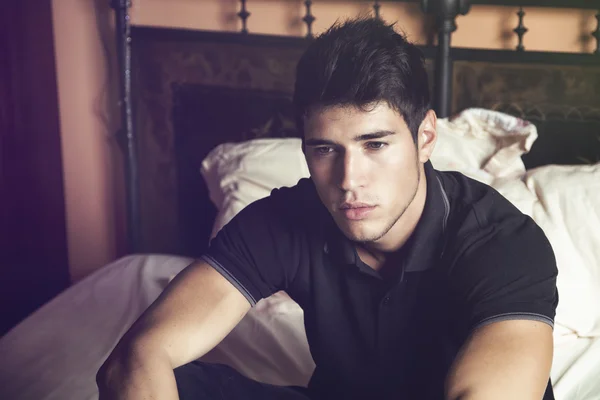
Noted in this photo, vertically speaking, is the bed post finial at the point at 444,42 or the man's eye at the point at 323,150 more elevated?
the bed post finial at the point at 444,42

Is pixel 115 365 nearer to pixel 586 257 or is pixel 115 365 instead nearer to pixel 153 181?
pixel 586 257

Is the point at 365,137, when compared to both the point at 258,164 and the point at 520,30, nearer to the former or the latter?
the point at 258,164

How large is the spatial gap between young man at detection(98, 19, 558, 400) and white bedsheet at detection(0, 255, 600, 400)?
31 cm

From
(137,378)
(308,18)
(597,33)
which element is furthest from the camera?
(308,18)

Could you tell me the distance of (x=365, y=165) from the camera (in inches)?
51.4

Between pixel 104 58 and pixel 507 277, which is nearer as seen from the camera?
pixel 507 277

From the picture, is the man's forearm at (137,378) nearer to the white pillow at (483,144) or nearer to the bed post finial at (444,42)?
the white pillow at (483,144)

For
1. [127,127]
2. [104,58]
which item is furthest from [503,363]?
[104,58]

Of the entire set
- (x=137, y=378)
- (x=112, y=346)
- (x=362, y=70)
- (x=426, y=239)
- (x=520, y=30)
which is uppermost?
(x=520, y=30)

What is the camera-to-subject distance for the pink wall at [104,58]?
7.26 feet

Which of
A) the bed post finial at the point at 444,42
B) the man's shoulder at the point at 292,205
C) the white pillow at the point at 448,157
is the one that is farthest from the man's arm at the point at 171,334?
the bed post finial at the point at 444,42

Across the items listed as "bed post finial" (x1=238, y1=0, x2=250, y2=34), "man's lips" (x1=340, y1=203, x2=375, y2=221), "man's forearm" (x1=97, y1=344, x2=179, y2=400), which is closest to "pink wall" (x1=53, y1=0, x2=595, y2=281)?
"bed post finial" (x1=238, y1=0, x2=250, y2=34)

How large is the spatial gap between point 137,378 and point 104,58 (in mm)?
1772

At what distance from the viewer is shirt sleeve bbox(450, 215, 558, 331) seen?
3.75 ft
